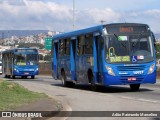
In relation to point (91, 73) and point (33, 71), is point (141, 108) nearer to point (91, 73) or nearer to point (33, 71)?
point (91, 73)

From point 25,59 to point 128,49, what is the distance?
26.0 m

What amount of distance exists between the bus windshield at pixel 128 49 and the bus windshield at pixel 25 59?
25.5 metres

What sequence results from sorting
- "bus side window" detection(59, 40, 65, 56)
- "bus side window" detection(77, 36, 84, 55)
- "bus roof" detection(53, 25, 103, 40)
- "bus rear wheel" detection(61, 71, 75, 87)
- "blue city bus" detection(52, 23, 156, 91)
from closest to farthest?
"blue city bus" detection(52, 23, 156, 91)
"bus roof" detection(53, 25, 103, 40)
"bus side window" detection(77, 36, 84, 55)
"bus side window" detection(59, 40, 65, 56)
"bus rear wheel" detection(61, 71, 75, 87)

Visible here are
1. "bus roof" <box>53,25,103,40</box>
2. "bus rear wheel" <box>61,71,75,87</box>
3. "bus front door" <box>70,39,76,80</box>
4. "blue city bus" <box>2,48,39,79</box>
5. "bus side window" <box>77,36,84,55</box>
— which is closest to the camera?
"bus roof" <box>53,25,103,40</box>

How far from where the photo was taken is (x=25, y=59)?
4641 centimetres

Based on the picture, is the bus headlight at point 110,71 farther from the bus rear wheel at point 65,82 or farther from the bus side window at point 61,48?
the bus rear wheel at point 65,82

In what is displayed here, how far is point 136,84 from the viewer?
23.3m

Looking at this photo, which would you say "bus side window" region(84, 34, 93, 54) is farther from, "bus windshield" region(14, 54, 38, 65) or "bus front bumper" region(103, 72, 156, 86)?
"bus windshield" region(14, 54, 38, 65)

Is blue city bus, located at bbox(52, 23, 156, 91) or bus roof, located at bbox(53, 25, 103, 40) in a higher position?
bus roof, located at bbox(53, 25, 103, 40)

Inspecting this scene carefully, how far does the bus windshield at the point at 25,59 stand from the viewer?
46.1 metres

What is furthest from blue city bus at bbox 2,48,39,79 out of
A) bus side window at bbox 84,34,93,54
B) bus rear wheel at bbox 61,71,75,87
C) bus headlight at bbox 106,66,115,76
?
bus headlight at bbox 106,66,115,76

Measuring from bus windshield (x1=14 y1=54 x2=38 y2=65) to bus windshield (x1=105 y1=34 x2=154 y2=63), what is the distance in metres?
25.5

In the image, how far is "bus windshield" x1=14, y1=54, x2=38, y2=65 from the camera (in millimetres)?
46094

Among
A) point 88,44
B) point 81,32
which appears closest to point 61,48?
point 81,32
